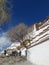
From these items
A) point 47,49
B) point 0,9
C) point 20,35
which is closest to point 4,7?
point 0,9

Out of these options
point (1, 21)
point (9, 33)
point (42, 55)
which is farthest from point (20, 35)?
point (1, 21)

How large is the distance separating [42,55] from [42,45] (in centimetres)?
85

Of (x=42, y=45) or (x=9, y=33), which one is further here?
(x=9, y=33)

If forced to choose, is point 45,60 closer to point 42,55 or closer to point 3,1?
point 42,55

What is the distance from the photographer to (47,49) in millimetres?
17000

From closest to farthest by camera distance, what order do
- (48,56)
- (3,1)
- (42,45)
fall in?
(3,1) < (48,56) < (42,45)

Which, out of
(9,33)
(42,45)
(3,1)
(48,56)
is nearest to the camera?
(3,1)

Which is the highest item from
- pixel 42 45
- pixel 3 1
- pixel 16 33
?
pixel 16 33

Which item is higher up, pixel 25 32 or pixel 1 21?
pixel 25 32

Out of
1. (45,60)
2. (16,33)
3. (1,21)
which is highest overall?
(16,33)

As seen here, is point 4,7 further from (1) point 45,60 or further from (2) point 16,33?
(2) point 16,33

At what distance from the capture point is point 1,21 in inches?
636

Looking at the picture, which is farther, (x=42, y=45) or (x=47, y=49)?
(x=42, y=45)

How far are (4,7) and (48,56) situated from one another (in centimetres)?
489
